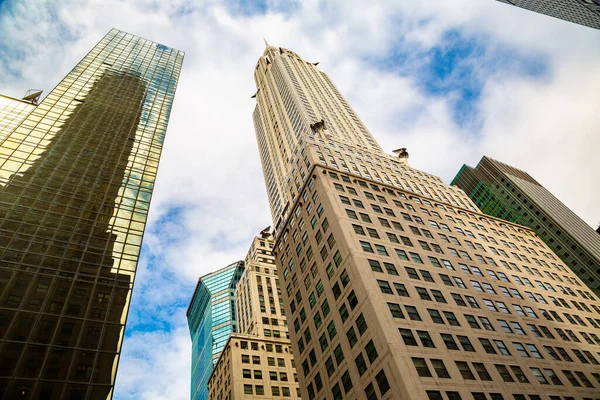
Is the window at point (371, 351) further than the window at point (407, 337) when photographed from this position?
No

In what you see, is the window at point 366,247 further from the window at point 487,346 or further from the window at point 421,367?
the window at point 487,346

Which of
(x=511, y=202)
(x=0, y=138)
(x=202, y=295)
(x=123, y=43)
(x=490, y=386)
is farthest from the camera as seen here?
(x=202, y=295)

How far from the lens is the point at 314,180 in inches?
2346

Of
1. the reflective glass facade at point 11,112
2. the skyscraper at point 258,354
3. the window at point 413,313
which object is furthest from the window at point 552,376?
the reflective glass facade at point 11,112

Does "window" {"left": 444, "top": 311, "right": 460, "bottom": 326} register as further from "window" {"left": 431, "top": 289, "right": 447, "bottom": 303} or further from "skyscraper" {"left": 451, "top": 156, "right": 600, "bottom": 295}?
"skyscraper" {"left": 451, "top": 156, "right": 600, "bottom": 295}

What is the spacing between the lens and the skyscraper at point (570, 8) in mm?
58281

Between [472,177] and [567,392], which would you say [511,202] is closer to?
[472,177]

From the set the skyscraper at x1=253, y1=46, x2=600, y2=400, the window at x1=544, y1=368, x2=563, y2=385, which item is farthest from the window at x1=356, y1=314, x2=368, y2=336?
the window at x1=544, y1=368, x2=563, y2=385

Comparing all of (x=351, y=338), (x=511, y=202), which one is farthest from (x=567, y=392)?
(x=511, y=202)

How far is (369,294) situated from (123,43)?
275 ft

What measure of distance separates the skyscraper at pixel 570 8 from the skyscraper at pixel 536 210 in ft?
234

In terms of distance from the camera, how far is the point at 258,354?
78.9 metres

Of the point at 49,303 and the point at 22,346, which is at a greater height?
the point at 49,303

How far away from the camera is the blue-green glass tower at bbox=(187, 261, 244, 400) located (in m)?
116
